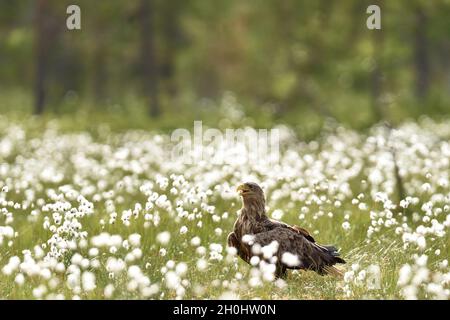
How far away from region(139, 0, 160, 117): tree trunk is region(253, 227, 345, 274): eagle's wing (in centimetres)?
1974

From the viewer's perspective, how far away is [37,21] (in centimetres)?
2652

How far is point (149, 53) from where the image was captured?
26516 mm

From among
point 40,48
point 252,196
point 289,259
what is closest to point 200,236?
point 252,196

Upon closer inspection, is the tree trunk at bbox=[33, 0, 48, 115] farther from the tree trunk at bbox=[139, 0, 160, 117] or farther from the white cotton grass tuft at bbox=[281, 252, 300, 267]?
the white cotton grass tuft at bbox=[281, 252, 300, 267]

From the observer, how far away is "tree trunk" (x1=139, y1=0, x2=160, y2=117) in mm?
25812

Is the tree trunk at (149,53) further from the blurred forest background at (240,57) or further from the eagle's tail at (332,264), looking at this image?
the eagle's tail at (332,264)

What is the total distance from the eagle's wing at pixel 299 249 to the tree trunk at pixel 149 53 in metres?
19.7

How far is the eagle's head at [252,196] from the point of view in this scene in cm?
732

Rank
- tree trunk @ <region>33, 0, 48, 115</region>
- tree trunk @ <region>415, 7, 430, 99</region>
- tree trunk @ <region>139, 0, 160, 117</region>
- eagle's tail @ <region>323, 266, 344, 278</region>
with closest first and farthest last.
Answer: eagle's tail @ <region>323, 266, 344, 278</region>
tree trunk @ <region>139, 0, 160, 117</region>
tree trunk @ <region>33, 0, 48, 115</region>
tree trunk @ <region>415, 7, 430, 99</region>

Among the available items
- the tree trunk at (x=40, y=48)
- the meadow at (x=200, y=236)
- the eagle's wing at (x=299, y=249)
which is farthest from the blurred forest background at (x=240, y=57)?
the eagle's wing at (x=299, y=249)

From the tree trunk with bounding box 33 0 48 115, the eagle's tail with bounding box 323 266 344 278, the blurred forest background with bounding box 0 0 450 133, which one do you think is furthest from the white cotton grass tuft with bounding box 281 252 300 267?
the tree trunk with bounding box 33 0 48 115

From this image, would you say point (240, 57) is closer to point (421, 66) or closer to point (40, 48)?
point (421, 66)

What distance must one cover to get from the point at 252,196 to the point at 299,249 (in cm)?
72

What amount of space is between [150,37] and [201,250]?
66.9 ft
